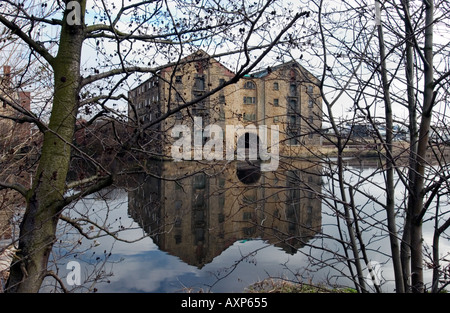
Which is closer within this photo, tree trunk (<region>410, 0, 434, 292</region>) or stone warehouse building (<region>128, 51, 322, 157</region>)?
tree trunk (<region>410, 0, 434, 292</region>)

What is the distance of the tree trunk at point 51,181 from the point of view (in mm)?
3166

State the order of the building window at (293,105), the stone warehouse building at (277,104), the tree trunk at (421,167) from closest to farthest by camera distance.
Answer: the tree trunk at (421,167) → the stone warehouse building at (277,104) → the building window at (293,105)

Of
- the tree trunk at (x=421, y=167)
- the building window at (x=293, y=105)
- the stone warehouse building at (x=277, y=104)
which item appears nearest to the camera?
the tree trunk at (x=421, y=167)

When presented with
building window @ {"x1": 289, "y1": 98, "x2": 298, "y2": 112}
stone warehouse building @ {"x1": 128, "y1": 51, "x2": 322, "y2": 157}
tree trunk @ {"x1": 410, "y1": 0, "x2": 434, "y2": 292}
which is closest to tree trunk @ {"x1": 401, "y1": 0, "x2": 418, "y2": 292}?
tree trunk @ {"x1": 410, "y1": 0, "x2": 434, "y2": 292}

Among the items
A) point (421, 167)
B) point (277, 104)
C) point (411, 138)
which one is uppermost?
point (277, 104)

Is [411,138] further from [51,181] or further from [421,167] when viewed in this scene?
[51,181]

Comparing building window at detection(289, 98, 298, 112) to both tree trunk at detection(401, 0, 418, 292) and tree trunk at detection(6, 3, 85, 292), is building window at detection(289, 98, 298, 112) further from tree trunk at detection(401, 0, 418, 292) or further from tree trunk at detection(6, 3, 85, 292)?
tree trunk at detection(6, 3, 85, 292)

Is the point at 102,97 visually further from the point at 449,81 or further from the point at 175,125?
the point at 449,81

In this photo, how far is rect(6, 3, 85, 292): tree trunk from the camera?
10.4 feet

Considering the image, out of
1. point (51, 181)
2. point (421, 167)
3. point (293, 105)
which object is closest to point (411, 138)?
point (421, 167)

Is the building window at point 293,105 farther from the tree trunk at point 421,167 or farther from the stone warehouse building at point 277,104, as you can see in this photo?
the tree trunk at point 421,167

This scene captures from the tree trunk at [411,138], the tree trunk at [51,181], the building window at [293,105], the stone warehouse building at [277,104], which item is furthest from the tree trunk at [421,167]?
the tree trunk at [51,181]

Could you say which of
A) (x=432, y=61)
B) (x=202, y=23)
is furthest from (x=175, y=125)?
(x=432, y=61)

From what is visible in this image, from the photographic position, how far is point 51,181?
325cm
